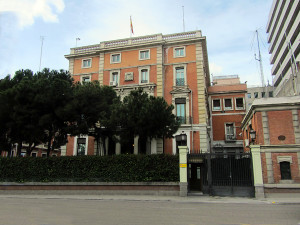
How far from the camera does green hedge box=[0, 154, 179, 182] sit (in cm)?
1622

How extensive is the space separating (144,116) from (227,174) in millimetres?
6295

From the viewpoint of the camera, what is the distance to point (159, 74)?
1015 inches

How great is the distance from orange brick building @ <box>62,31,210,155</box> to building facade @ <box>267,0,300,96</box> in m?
9.60

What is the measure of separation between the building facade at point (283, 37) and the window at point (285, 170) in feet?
38.0

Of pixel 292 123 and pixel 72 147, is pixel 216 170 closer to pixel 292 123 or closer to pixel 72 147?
pixel 292 123

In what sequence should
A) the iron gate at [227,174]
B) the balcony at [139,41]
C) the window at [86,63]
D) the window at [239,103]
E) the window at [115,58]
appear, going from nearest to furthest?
the iron gate at [227,174], the balcony at [139,41], the window at [115,58], the window at [86,63], the window at [239,103]

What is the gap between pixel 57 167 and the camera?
17391 mm

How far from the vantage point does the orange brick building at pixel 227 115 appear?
→ 32.0 m

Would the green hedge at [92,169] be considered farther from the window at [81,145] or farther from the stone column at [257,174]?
the window at [81,145]

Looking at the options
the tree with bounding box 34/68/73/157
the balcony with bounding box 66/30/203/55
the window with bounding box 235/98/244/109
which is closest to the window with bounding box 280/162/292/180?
the balcony with bounding box 66/30/203/55

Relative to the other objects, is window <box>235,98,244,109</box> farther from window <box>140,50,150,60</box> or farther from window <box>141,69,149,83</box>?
window <box>140,50,150,60</box>

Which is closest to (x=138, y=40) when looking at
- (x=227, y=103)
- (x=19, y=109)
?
(x=19, y=109)

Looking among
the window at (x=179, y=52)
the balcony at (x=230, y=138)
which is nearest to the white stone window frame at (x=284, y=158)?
the window at (x=179, y=52)

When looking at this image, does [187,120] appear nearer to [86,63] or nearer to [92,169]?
[92,169]
